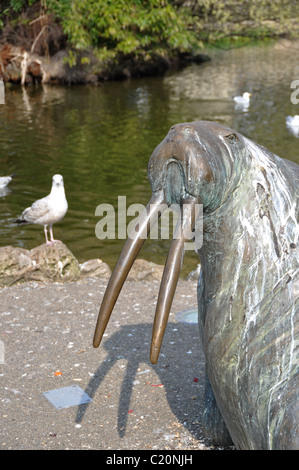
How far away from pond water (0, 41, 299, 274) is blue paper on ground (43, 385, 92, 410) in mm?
4125

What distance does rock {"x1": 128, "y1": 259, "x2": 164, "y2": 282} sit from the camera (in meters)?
7.86

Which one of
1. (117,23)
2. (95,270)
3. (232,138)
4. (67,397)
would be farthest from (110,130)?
(232,138)

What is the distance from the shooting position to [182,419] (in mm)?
4402

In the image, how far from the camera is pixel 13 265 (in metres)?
7.64

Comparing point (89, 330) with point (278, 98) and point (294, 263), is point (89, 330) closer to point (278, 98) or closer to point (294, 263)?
point (294, 263)

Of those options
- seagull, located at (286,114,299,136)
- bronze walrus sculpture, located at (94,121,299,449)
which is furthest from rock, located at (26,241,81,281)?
seagull, located at (286,114,299,136)

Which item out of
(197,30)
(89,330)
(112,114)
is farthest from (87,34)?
(89,330)

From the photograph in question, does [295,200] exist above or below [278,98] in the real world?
above

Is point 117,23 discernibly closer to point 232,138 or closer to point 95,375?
point 95,375

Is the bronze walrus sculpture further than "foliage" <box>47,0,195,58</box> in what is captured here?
No

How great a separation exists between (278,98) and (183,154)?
19.0 metres

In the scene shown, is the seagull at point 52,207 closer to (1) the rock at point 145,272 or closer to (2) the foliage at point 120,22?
(1) the rock at point 145,272

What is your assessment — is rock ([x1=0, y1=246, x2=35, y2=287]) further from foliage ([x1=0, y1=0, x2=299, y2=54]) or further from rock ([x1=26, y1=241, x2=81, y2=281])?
foliage ([x1=0, y1=0, x2=299, y2=54])

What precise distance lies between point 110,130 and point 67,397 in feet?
43.5
